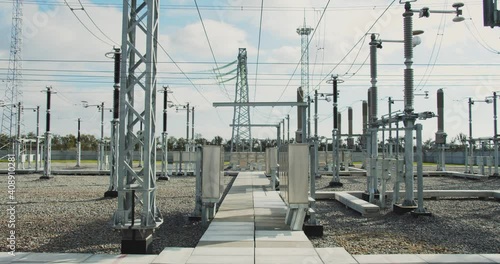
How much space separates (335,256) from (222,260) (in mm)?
1896

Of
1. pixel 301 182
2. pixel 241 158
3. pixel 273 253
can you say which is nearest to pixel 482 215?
pixel 301 182

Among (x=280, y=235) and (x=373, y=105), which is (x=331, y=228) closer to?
(x=280, y=235)

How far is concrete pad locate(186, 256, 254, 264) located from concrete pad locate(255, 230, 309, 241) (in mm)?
1537

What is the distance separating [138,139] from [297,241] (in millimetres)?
3775

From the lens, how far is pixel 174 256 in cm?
766

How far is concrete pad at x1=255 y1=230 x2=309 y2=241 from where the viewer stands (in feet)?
29.7

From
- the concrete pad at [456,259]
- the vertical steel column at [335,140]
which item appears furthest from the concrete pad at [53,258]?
the vertical steel column at [335,140]

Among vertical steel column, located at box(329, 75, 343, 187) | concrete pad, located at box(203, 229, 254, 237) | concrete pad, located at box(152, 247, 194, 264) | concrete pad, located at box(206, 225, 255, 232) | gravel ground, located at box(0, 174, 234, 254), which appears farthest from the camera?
vertical steel column, located at box(329, 75, 343, 187)

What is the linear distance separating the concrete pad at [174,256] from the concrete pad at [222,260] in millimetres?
149

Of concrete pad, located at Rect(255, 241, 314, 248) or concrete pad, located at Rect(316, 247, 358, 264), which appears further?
concrete pad, located at Rect(255, 241, 314, 248)

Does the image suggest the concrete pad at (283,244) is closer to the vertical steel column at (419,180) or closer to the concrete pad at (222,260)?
the concrete pad at (222,260)

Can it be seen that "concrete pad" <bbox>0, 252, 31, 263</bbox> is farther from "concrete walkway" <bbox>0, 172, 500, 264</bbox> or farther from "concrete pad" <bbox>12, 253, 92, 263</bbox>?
"concrete pad" <bbox>12, 253, 92, 263</bbox>

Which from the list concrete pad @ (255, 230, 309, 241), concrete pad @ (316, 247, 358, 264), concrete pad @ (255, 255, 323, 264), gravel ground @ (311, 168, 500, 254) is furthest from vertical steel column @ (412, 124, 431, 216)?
concrete pad @ (255, 255, 323, 264)

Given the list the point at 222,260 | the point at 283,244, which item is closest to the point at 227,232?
the point at 283,244
